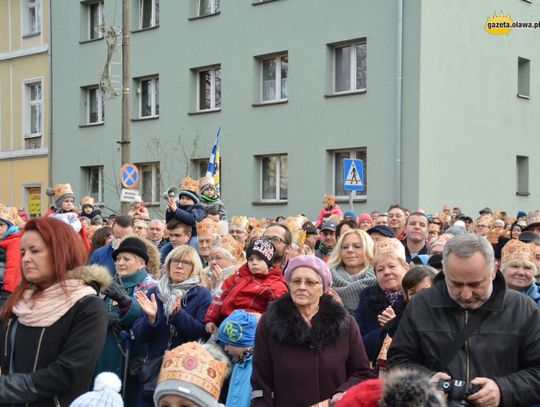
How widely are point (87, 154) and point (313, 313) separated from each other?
22.5 meters

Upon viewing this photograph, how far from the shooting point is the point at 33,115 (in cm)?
2911

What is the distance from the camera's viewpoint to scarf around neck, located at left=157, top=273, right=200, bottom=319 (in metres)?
6.19

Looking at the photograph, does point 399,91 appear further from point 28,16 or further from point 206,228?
point 28,16

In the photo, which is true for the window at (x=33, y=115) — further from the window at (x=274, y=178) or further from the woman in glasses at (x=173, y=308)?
the woman in glasses at (x=173, y=308)

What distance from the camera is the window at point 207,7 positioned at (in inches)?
904

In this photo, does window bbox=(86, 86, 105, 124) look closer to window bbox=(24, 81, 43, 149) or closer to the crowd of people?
window bbox=(24, 81, 43, 149)

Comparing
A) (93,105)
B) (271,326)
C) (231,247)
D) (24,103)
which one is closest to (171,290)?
(231,247)

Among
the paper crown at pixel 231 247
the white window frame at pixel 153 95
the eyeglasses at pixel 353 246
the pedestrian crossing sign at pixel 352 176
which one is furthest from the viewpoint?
the white window frame at pixel 153 95

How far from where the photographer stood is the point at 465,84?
65.9ft

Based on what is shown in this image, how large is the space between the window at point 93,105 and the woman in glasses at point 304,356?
22685 millimetres

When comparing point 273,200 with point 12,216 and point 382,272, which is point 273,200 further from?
point 382,272

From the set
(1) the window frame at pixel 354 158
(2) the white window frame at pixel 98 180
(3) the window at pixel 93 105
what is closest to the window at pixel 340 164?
(1) the window frame at pixel 354 158

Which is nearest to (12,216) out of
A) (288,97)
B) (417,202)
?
(417,202)

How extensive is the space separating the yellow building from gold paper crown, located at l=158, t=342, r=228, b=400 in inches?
979
